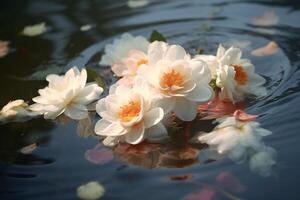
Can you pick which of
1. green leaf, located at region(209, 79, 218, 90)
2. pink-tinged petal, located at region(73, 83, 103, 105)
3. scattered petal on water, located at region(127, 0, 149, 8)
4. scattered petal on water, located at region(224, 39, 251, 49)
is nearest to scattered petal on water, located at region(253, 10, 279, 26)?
scattered petal on water, located at region(224, 39, 251, 49)

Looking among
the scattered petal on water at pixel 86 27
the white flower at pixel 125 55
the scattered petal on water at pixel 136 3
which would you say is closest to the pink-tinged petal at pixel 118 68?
the white flower at pixel 125 55

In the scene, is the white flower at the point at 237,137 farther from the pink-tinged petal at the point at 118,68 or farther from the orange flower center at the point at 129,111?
the pink-tinged petal at the point at 118,68

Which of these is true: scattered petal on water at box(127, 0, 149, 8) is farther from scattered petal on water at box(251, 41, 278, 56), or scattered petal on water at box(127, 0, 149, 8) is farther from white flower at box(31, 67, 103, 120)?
white flower at box(31, 67, 103, 120)

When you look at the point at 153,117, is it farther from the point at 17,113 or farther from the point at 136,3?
the point at 136,3

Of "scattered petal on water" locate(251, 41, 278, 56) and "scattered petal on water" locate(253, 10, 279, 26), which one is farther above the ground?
"scattered petal on water" locate(253, 10, 279, 26)

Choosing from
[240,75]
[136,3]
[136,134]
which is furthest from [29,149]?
[136,3]
